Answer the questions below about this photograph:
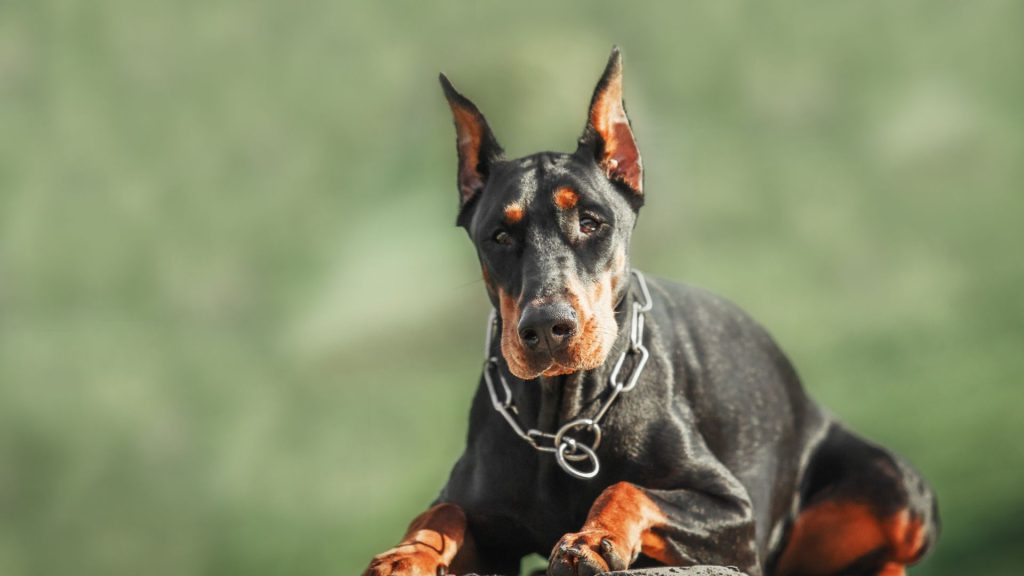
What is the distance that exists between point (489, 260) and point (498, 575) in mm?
1088

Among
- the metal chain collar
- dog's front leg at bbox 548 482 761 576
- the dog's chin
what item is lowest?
dog's front leg at bbox 548 482 761 576

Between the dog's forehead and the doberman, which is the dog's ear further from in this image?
the dog's forehead

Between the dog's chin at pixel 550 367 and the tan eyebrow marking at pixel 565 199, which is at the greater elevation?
the tan eyebrow marking at pixel 565 199

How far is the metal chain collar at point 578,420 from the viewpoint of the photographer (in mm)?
5383

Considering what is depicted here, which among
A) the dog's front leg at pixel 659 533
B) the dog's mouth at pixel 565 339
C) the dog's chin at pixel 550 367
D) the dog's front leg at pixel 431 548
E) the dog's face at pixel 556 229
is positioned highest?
the dog's face at pixel 556 229

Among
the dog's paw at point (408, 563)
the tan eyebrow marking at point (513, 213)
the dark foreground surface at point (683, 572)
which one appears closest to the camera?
the dark foreground surface at point (683, 572)

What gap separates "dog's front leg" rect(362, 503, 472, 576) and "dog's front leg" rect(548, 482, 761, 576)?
559 mm

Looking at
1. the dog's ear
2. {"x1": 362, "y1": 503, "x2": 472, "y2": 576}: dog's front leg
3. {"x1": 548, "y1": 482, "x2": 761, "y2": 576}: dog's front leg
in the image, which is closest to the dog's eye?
the dog's ear

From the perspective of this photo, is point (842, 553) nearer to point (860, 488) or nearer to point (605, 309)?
point (860, 488)

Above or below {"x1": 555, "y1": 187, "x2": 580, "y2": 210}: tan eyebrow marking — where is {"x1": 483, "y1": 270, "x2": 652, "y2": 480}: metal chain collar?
below

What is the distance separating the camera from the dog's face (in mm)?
4961

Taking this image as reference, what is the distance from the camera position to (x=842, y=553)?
632cm

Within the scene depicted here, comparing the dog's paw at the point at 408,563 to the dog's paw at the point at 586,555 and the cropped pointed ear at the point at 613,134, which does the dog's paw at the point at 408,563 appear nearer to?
the dog's paw at the point at 586,555

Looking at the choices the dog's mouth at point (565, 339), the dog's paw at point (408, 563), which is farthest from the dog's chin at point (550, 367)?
the dog's paw at point (408, 563)
